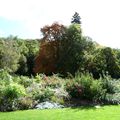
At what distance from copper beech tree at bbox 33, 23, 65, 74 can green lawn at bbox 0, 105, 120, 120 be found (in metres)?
30.6

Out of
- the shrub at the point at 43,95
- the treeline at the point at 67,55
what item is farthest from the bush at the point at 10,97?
the treeline at the point at 67,55

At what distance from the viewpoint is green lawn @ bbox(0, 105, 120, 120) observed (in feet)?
50.0

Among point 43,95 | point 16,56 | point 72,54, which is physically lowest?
point 43,95

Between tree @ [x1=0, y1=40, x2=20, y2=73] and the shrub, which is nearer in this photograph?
the shrub

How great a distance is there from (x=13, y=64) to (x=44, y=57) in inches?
196

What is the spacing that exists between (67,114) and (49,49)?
1312 inches

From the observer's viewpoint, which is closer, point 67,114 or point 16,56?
point 67,114

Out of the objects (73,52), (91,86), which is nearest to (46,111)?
(91,86)

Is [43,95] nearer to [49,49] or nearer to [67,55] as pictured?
[67,55]

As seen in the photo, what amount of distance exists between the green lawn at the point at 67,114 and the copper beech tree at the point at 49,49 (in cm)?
3057

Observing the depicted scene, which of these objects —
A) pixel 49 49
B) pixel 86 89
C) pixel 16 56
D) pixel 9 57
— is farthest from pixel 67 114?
pixel 16 56

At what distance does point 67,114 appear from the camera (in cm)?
1609

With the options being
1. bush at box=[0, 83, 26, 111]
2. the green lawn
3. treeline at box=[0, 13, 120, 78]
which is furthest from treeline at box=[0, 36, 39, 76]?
the green lawn

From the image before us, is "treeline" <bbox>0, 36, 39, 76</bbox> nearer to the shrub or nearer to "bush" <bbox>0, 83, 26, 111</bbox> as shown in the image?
the shrub
